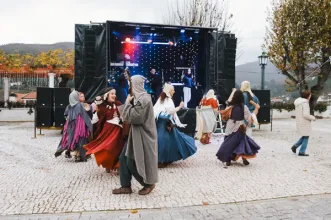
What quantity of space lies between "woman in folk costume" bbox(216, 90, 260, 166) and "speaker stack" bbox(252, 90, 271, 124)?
25.6 ft

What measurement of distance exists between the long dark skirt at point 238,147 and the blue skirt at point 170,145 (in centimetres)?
71

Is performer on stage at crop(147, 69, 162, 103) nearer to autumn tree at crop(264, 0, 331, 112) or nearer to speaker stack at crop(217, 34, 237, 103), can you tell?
speaker stack at crop(217, 34, 237, 103)

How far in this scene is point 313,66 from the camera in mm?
24078

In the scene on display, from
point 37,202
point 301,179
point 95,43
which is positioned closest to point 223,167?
point 301,179

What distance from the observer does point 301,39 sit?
2230 centimetres

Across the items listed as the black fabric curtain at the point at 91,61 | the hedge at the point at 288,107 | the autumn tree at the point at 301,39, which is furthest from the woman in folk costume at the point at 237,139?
the hedge at the point at 288,107

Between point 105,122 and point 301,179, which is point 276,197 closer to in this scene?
point 301,179

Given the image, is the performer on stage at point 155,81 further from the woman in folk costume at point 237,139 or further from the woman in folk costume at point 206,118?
the woman in folk costume at point 237,139

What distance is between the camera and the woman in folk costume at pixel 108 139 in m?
6.96

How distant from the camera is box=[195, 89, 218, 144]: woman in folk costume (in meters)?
12.0

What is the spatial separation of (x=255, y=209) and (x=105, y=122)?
326 centimetres

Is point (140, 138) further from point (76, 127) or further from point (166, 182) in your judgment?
point (76, 127)

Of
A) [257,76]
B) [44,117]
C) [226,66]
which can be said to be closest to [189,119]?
[226,66]

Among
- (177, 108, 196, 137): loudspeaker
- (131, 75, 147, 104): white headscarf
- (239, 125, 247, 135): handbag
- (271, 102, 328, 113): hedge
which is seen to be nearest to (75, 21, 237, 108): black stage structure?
(177, 108, 196, 137): loudspeaker
